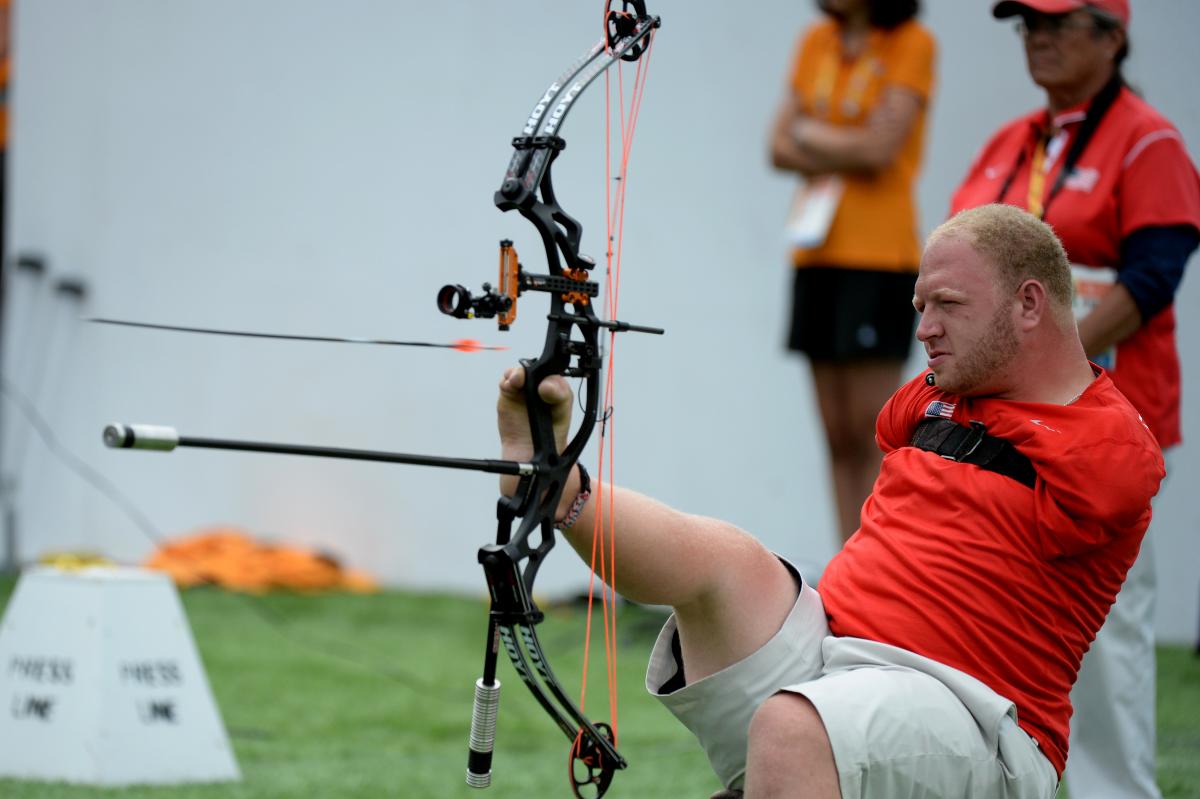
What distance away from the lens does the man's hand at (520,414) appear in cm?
189

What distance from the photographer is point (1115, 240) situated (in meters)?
2.74

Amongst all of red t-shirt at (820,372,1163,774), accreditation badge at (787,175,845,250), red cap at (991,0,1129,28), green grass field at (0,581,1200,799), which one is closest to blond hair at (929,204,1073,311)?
red t-shirt at (820,372,1163,774)

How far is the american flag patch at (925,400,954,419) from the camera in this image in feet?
6.86

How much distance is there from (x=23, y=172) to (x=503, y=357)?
2569mm

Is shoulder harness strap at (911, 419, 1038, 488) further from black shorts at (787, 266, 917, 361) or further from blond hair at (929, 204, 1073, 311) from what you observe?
black shorts at (787, 266, 917, 361)

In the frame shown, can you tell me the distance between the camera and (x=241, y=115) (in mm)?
5957

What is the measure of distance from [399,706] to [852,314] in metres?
1.54

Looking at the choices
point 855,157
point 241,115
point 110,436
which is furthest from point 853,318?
point 241,115

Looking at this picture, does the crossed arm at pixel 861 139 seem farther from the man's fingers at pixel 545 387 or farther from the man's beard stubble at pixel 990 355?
the man's fingers at pixel 545 387

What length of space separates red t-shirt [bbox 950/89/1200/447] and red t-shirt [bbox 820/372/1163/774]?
0.77m

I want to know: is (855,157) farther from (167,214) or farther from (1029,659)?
(167,214)

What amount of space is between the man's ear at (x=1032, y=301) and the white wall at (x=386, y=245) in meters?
2.54

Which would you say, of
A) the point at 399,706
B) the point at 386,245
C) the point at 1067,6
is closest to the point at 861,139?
the point at 1067,6

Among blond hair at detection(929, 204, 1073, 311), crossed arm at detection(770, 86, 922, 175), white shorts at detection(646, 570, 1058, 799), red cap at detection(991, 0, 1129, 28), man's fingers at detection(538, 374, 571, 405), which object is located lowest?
white shorts at detection(646, 570, 1058, 799)
